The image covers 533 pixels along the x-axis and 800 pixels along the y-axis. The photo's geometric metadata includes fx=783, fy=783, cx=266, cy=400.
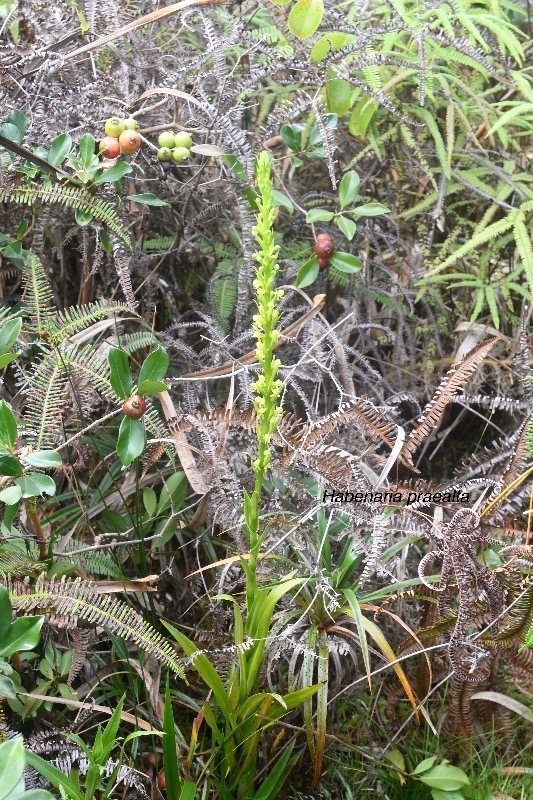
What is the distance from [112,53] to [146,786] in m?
1.41

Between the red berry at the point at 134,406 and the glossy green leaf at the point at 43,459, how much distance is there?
5.4 inches

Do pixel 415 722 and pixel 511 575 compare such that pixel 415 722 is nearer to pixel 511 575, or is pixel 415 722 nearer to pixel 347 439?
pixel 511 575

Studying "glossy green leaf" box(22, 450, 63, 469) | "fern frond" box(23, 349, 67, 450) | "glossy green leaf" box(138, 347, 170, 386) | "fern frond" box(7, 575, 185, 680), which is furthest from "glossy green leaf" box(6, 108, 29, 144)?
"fern frond" box(7, 575, 185, 680)

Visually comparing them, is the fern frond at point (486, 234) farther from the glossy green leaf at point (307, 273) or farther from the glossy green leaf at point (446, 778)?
the glossy green leaf at point (446, 778)

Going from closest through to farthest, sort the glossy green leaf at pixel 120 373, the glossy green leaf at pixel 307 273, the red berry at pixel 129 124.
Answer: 1. the glossy green leaf at pixel 120 373
2. the red berry at pixel 129 124
3. the glossy green leaf at pixel 307 273

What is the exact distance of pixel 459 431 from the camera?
6.37 feet

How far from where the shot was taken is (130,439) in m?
1.21

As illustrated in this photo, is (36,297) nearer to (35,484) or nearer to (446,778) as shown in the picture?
(35,484)

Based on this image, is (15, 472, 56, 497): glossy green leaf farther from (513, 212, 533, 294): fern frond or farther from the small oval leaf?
(513, 212, 533, 294): fern frond

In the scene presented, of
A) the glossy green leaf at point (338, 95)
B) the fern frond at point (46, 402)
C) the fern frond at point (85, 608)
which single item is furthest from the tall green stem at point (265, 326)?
the glossy green leaf at point (338, 95)

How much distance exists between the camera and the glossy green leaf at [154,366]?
1199mm

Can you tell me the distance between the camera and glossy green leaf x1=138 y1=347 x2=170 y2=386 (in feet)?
3.93

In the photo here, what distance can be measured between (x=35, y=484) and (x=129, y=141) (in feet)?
2.04

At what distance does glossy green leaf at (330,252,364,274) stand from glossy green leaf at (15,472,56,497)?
27.7 inches
